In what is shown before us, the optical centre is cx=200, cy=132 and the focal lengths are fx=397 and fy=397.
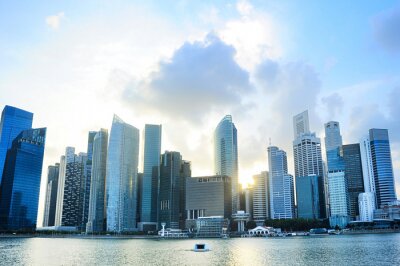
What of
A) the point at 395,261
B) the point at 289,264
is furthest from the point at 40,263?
the point at 395,261

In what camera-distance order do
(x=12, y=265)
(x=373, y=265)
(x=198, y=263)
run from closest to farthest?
(x=373, y=265) < (x=12, y=265) < (x=198, y=263)

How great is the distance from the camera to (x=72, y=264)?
88.4 m

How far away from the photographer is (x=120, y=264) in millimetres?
89562

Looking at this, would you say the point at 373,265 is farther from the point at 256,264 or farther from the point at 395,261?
the point at 256,264

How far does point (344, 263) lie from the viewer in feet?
274

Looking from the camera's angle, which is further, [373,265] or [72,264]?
[72,264]

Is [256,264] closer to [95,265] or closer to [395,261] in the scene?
[395,261]

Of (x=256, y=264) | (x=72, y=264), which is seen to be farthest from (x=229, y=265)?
(x=72, y=264)

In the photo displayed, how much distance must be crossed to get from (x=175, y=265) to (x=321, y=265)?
30857mm

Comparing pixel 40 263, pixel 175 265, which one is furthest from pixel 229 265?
pixel 40 263

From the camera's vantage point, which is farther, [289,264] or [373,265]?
[289,264]

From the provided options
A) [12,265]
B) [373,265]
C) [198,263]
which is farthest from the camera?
[198,263]

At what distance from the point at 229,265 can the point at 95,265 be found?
29.1m

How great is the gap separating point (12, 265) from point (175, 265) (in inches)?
1372
